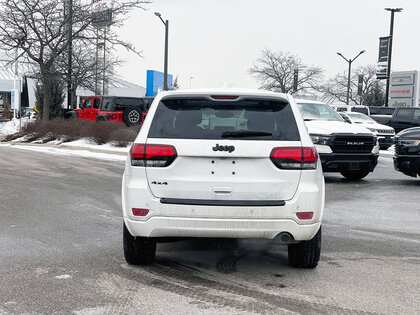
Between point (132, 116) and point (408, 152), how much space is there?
52.6 ft

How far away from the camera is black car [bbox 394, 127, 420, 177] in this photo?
489 inches

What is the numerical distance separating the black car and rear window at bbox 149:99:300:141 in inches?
313

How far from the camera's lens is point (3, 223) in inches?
310

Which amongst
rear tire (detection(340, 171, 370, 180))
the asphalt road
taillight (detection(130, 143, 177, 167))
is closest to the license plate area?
rear tire (detection(340, 171, 370, 180))

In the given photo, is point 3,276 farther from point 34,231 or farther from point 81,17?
point 81,17

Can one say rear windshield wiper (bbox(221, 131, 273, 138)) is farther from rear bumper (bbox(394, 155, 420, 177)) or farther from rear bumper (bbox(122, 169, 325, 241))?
rear bumper (bbox(394, 155, 420, 177))

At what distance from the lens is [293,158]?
507 cm

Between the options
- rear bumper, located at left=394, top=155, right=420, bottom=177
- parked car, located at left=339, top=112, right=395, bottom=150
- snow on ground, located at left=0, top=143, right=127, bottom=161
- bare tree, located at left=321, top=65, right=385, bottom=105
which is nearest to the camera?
rear bumper, located at left=394, top=155, right=420, bottom=177

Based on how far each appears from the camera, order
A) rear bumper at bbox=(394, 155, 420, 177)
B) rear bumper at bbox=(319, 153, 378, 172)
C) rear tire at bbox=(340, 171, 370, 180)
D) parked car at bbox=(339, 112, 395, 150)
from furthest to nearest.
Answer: parked car at bbox=(339, 112, 395, 150) → rear tire at bbox=(340, 171, 370, 180) → rear bumper at bbox=(319, 153, 378, 172) → rear bumper at bbox=(394, 155, 420, 177)

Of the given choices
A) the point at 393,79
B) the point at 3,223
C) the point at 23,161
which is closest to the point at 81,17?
the point at 23,161

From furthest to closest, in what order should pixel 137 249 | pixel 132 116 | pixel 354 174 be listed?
pixel 132 116 → pixel 354 174 → pixel 137 249

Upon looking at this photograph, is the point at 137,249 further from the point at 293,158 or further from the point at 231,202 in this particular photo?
the point at 293,158

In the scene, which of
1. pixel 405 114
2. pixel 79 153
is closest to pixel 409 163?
pixel 79 153

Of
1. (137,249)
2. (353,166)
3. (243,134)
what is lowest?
(137,249)
